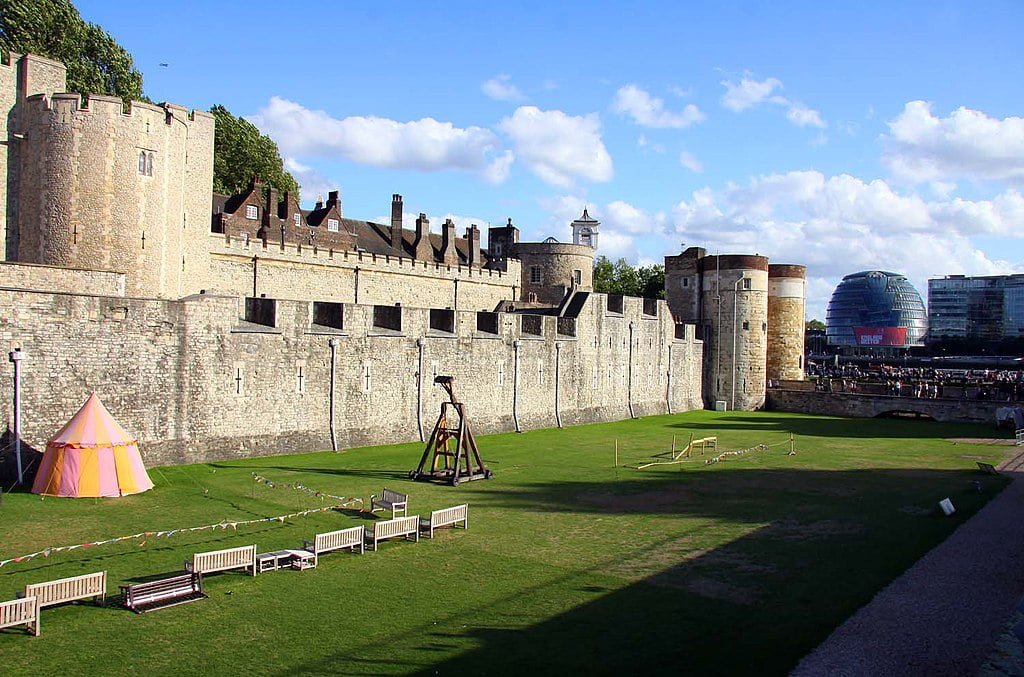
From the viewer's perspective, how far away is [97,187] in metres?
25.0

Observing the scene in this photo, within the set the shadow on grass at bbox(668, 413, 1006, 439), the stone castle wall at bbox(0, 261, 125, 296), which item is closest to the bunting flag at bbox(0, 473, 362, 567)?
the stone castle wall at bbox(0, 261, 125, 296)

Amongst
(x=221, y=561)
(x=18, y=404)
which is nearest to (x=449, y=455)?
(x=221, y=561)

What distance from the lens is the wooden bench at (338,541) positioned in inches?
557

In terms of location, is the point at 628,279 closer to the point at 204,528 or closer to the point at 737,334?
the point at 737,334

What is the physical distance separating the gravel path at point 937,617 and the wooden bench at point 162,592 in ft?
27.3

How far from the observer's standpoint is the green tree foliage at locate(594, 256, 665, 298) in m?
77.9

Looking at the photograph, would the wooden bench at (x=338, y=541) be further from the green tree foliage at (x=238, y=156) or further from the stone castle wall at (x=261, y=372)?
the green tree foliage at (x=238, y=156)

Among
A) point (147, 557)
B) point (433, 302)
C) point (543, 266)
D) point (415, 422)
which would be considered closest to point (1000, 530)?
point (147, 557)

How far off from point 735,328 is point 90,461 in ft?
127

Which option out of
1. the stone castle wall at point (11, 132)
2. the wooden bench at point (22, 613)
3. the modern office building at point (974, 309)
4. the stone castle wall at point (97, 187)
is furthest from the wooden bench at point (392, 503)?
the modern office building at point (974, 309)

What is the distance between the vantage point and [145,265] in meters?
26.0

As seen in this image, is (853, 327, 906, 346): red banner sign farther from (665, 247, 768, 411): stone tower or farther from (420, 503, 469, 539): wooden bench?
(420, 503, 469, 539): wooden bench

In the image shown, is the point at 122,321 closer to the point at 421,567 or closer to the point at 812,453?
the point at 421,567

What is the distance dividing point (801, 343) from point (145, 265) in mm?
41074
